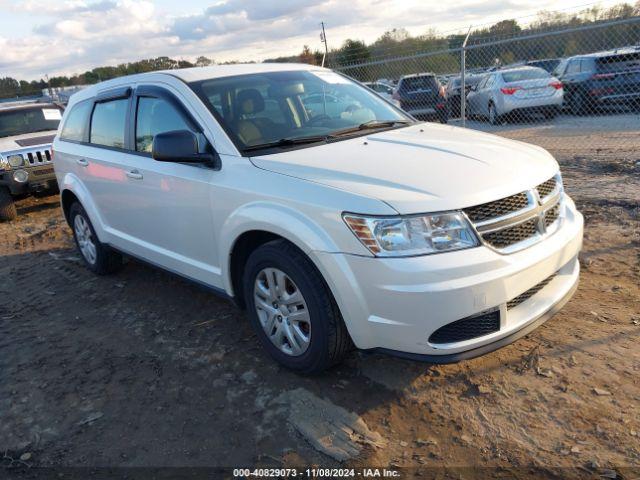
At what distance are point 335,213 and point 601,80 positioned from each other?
1316 cm

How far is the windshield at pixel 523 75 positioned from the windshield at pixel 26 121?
10.4 m

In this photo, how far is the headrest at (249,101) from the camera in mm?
3719

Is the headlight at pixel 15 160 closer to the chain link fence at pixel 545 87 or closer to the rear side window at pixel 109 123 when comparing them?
the rear side window at pixel 109 123

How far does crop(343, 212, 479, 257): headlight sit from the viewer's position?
8.71 feet

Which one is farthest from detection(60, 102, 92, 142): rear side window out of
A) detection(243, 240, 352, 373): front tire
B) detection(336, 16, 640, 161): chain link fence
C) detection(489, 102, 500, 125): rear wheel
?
detection(489, 102, 500, 125): rear wheel

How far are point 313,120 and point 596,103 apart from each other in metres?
12.3

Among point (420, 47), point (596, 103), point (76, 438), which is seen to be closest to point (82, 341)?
point (76, 438)

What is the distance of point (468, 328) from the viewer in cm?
273

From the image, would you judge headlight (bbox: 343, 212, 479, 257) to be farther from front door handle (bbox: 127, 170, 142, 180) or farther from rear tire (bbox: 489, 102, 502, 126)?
rear tire (bbox: 489, 102, 502, 126)

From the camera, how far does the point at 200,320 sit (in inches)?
169

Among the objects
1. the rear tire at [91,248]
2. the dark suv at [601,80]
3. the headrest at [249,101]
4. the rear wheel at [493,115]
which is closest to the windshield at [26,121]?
the rear tire at [91,248]

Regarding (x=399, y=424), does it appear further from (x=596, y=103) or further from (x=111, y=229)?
(x=596, y=103)

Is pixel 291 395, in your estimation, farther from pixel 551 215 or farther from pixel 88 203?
pixel 88 203

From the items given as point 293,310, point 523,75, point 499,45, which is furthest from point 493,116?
point 293,310
